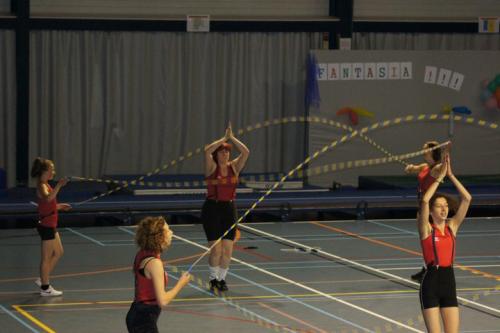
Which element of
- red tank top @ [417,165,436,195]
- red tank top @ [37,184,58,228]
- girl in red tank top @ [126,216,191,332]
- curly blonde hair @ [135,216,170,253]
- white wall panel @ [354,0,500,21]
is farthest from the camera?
white wall panel @ [354,0,500,21]

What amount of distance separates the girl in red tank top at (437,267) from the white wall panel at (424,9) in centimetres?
1581

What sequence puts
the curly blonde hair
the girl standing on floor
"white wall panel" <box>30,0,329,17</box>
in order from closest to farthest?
the curly blonde hair < the girl standing on floor < "white wall panel" <box>30,0,329,17</box>

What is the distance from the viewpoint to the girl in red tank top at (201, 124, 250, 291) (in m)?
14.4

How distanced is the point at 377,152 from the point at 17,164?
791cm

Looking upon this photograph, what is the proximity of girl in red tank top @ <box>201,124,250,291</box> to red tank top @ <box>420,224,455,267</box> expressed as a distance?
14.2ft

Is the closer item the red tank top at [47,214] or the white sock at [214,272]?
the red tank top at [47,214]

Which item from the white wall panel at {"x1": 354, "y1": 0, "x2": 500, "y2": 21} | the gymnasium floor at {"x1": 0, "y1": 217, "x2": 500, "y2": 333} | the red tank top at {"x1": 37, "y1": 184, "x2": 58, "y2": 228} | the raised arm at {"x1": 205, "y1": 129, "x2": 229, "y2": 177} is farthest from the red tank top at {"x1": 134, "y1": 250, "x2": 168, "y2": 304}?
the white wall panel at {"x1": 354, "y1": 0, "x2": 500, "y2": 21}

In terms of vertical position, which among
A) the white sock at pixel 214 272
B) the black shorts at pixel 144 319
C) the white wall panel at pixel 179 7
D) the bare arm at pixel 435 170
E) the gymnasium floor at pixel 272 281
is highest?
the white wall panel at pixel 179 7

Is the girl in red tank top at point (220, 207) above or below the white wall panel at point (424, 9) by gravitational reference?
below

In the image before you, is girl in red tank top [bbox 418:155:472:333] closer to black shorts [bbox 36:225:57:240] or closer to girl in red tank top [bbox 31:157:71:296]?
girl in red tank top [bbox 31:157:71:296]

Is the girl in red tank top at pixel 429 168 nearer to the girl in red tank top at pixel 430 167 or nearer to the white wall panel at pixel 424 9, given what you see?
the girl in red tank top at pixel 430 167

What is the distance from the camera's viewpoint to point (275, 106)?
84.0 feet

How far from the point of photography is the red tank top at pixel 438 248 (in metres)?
10.4

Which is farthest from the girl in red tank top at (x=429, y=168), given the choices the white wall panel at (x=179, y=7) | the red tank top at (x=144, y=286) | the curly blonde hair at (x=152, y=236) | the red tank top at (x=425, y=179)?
the white wall panel at (x=179, y=7)
